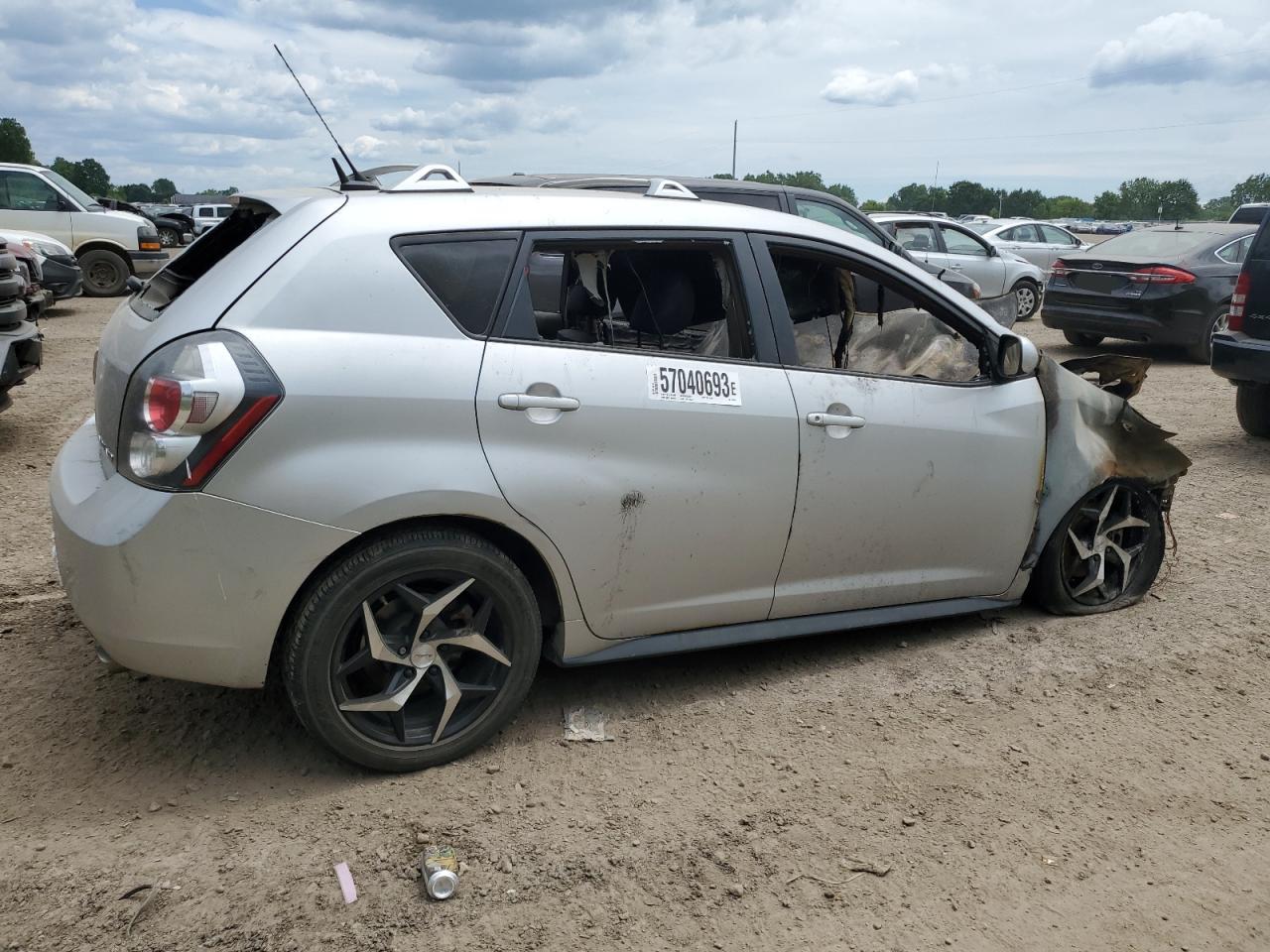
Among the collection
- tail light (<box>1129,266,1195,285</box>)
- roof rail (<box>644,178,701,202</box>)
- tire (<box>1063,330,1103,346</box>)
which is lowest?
tire (<box>1063,330,1103,346</box>)

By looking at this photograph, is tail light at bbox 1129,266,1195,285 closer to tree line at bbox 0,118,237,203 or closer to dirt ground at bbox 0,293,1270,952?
dirt ground at bbox 0,293,1270,952

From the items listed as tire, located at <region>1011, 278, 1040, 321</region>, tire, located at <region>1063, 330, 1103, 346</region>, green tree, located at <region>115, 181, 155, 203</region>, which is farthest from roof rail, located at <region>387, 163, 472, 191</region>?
green tree, located at <region>115, 181, 155, 203</region>

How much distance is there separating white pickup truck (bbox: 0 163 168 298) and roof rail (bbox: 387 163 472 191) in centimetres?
1502

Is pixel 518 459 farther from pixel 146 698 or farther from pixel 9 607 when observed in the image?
pixel 9 607

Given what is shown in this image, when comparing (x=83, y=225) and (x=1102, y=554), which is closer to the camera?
(x=1102, y=554)

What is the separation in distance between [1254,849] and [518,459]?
236cm

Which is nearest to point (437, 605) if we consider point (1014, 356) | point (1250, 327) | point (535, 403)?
point (535, 403)

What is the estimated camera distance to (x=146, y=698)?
3.54 metres

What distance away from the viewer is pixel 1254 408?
7.71m

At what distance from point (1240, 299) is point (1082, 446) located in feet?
13.6

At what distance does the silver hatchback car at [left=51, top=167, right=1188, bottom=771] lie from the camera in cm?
276

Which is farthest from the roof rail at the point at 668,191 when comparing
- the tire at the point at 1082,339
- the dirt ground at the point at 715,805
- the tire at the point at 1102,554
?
the tire at the point at 1082,339

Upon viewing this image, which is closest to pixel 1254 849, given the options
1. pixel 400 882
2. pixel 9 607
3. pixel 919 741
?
pixel 919 741

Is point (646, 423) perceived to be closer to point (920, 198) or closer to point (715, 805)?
point (715, 805)
